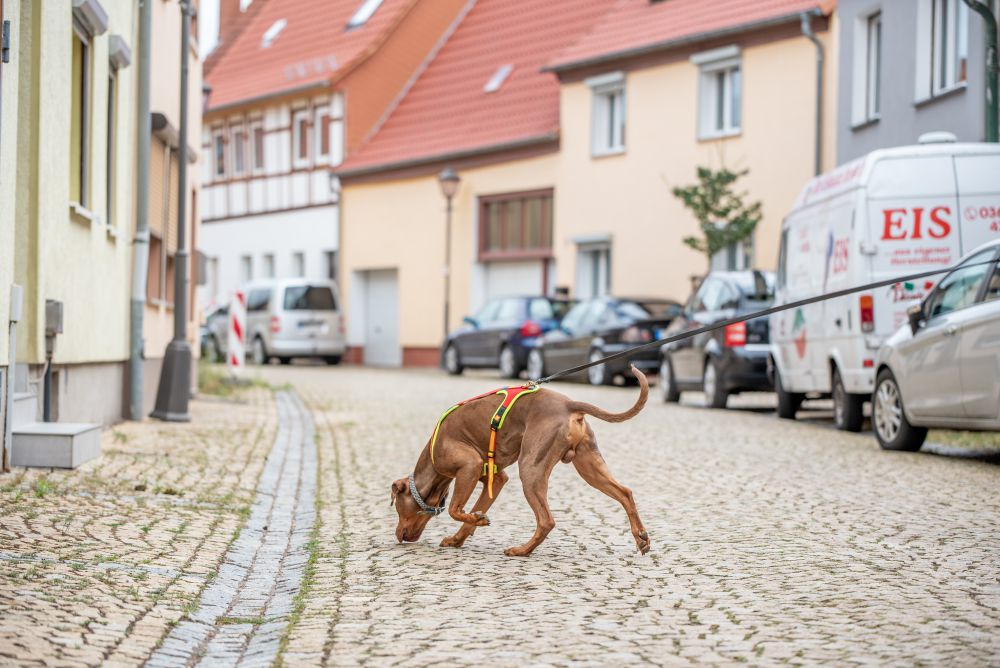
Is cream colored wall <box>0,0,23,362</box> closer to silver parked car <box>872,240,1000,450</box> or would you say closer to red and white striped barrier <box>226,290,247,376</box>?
silver parked car <box>872,240,1000,450</box>

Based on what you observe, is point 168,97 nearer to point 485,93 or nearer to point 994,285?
point 994,285

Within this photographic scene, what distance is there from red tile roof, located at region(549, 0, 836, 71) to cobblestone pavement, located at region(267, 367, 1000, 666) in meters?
17.1

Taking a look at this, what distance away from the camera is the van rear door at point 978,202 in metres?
14.6

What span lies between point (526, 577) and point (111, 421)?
890 cm

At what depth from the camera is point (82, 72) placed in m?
13.8

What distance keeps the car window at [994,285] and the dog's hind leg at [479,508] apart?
18.7 ft

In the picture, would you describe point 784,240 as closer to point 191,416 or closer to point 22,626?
point 191,416

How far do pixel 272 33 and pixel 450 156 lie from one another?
521 inches

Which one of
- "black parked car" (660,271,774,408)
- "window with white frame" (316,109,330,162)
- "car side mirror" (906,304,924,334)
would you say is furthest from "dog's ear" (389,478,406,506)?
"window with white frame" (316,109,330,162)

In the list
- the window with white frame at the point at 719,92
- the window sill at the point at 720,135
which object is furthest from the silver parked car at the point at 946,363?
the window with white frame at the point at 719,92

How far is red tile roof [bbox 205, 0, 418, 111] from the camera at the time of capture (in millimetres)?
42156

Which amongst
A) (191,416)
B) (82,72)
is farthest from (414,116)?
(82,72)

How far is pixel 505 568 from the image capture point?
723 centimetres

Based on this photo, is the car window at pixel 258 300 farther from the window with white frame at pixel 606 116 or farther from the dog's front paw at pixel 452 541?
the dog's front paw at pixel 452 541
